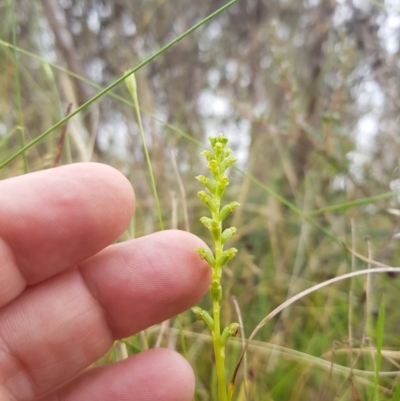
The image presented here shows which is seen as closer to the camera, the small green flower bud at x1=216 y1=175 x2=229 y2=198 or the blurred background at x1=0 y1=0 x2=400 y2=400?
the small green flower bud at x1=216 y1=175 x2=229 y2=198

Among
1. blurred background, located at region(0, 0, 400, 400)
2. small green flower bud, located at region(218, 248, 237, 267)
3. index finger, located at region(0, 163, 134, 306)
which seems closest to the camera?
small green flower bud, located at region(218, 248, 237, 267)

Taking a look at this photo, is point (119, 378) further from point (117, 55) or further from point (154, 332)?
point (117, 55)

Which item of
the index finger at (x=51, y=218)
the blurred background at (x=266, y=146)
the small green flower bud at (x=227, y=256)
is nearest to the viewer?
the small green flower bud at (x=227, y=256)

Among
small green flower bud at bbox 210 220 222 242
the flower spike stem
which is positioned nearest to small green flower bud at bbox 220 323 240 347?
the flower spike stem

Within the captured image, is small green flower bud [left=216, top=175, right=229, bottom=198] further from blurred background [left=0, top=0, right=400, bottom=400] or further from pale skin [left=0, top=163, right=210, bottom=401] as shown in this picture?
blurred background [left=0, top=0, right=400, bottom=400]

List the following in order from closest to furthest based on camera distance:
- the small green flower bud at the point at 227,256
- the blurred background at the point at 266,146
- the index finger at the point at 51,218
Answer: the small green flower bud at the point at 227,256 → the index finger at the point at 51,218 → the blurred background at the point at 266,146

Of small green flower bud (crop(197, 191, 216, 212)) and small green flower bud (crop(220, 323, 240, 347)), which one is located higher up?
small green flower bud (crop(197, 191, 216, 212))

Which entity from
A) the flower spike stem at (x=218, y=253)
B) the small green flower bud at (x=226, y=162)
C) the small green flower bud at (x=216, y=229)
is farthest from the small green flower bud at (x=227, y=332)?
the small green flower bud at (x=226, y=162)

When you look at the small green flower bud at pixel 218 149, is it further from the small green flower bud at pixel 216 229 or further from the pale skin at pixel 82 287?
the pale skin at pixel 82 287

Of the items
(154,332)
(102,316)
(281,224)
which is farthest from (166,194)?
(102,316)
